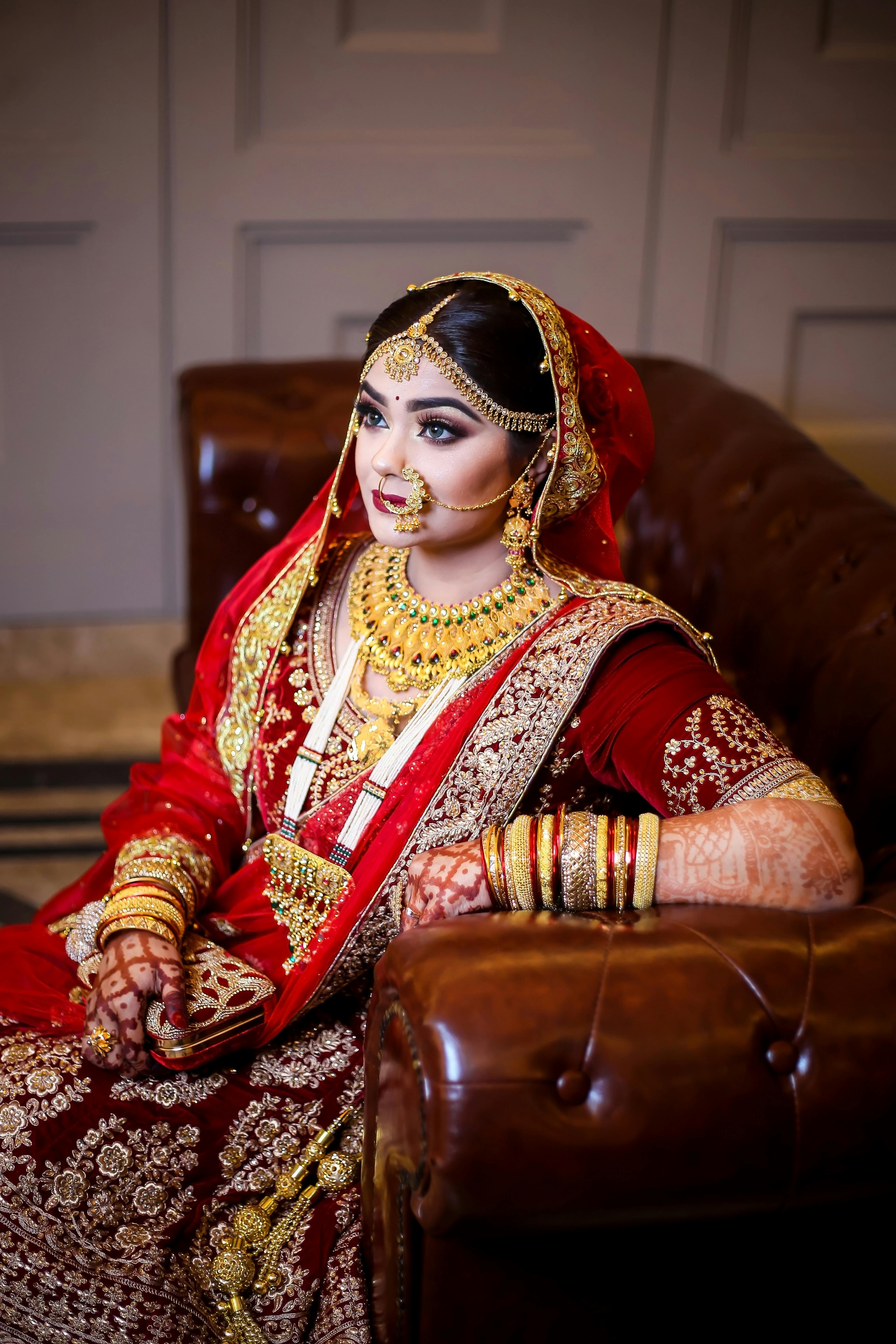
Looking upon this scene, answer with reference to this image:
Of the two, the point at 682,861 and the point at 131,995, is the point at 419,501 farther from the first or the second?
the point at 131,995

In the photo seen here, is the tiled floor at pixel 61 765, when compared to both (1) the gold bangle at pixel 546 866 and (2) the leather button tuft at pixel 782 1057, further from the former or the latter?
(2) the leather button tuft at pixel 782 1057

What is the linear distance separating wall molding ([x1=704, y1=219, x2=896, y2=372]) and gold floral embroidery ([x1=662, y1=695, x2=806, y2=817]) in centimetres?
242

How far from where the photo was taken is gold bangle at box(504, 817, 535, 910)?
1093 mm

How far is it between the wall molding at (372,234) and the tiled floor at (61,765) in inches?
45.9

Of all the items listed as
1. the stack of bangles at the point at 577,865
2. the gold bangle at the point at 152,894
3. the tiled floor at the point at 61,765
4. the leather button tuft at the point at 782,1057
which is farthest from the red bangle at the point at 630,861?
the tiled floor at the point at 61,765

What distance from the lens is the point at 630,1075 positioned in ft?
2.84

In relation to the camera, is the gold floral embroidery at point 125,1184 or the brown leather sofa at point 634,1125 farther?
the gold floral embroidery at point 125,1184

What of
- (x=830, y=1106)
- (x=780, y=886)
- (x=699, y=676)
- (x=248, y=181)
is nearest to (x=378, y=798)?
(x=699, y=676)

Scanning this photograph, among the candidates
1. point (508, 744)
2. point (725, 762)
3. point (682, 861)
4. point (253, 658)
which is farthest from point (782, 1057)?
point (253, 658)

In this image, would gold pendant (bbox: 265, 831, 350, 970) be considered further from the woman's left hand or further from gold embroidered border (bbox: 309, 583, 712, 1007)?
the woman's left hand

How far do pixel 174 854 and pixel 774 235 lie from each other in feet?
8.55

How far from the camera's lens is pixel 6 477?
3398 millimetres

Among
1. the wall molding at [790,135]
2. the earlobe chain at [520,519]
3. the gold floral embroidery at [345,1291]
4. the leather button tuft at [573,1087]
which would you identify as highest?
the wall molding at [790,135]

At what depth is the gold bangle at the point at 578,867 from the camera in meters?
1.08
